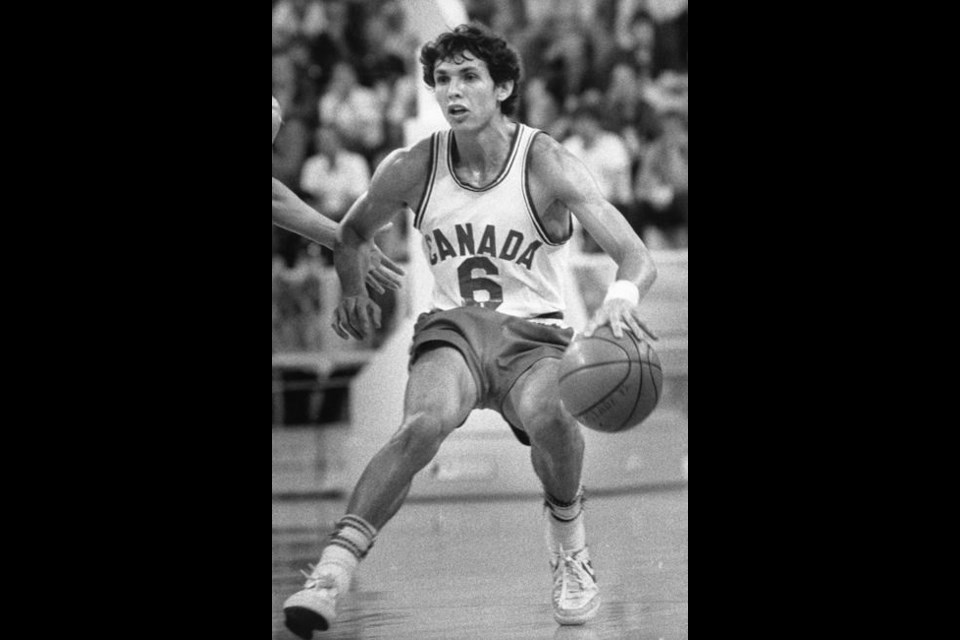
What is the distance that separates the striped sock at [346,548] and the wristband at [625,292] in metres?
1.17

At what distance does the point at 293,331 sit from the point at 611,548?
7.80 feet

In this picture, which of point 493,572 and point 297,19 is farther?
point 297,19

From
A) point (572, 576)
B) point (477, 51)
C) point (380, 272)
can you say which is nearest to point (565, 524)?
point (572, 576)

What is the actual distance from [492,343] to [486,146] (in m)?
0.76

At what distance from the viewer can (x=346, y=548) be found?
4.68 m

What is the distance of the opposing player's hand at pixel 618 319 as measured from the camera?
4.66 metres

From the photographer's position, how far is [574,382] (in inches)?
182

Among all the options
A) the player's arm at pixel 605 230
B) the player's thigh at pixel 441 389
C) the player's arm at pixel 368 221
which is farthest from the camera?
the player's arm at pixel 368 221

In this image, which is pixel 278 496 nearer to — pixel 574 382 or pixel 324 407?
pixel 324 407

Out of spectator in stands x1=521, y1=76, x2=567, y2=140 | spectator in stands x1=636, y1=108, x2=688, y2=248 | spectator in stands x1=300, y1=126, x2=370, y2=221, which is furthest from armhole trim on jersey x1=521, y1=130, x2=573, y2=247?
spectator in stands x1=636, y1=108, x2=688, y2=248

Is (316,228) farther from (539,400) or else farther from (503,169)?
(539,400)

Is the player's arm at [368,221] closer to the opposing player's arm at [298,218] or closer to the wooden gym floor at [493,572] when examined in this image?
the opposing player's arm at [298,218]

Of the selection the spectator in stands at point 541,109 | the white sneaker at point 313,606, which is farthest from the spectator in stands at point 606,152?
the white sneaker at point 313,606
